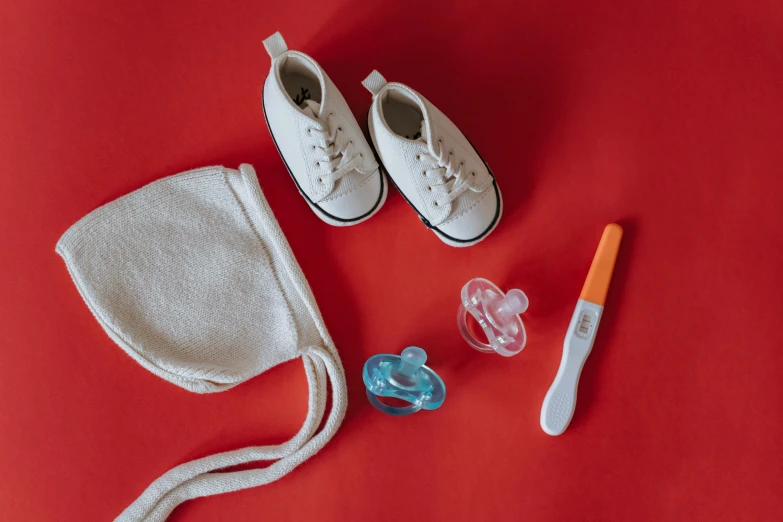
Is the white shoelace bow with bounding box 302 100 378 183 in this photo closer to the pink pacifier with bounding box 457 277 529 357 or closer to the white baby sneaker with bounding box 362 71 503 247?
the white baby sneaker with bounding box 362 71 503 247

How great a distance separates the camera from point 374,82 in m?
0.88

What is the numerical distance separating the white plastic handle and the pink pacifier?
0.29ft

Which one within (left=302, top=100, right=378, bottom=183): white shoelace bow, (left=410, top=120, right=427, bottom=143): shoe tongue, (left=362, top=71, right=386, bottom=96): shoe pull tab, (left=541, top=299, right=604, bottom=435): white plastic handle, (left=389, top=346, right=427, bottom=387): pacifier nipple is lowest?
(left=541, top=299, right=604, bottom=435): white plastic handle

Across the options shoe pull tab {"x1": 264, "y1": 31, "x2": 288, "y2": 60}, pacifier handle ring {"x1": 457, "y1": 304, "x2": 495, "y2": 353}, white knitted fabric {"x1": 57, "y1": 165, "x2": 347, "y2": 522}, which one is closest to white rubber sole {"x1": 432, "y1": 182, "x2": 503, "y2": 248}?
pacifier handle ring {"x1": 457, "y1": 304, "x2": 495, "y2": 353}

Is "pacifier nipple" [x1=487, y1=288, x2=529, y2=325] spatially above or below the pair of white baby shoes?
below

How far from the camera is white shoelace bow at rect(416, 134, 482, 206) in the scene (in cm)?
86

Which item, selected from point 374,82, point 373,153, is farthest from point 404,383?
point 374,82

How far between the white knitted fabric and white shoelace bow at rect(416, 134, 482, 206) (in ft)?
0.88

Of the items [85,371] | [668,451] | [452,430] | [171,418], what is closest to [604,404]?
[668,451]

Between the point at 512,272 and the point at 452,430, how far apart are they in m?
0.29

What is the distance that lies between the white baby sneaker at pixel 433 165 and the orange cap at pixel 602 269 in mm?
184

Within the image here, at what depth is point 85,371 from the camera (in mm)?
905

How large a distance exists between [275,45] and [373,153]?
0.23m

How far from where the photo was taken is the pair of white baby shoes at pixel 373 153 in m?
0.85
